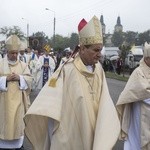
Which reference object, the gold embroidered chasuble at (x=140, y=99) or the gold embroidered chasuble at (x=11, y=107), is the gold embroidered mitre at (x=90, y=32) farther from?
the gold embroidered chasuble at (x=11, y=107)

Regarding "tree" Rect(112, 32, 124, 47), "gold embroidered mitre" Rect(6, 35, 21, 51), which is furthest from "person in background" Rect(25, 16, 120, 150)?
"tree" Rect(112, 32, 124, 47)

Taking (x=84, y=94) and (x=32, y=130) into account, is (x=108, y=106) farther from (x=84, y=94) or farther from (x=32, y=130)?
(x=32, y=130)

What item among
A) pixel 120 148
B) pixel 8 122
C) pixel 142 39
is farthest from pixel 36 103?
pixel 142 39

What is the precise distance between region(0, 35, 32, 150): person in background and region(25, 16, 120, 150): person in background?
299 cm

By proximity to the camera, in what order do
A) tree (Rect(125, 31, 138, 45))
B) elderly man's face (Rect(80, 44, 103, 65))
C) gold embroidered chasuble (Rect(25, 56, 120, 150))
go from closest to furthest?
gold embroidered chasuble (Rect(25, 56, 120, 150)), elderly man's face (Rect(80, 44, 103, 65)), tree (Rect(125, 31, 138, 45))

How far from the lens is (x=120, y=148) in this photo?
8.88 m

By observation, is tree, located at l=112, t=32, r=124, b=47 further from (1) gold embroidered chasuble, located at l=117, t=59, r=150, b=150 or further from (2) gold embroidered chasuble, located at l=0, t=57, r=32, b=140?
(1) gold embroidered chasuble, located at l=117, t=59, r=150, b=150

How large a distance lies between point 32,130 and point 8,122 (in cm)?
306

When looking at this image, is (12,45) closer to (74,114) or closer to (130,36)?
(74,114)

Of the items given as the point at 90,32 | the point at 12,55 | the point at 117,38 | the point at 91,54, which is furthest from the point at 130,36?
the point at 91,54

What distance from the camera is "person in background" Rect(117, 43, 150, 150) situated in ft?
20.6

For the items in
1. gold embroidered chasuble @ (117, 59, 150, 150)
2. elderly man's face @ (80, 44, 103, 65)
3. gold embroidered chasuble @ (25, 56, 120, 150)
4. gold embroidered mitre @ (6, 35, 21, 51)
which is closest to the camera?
gold embroidered chasuble @ (25, 56, 120, 150)

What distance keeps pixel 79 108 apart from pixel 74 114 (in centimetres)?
8

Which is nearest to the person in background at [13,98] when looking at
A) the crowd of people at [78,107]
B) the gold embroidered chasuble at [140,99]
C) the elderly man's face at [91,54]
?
the gold embroidered chasuble at [140,99]
